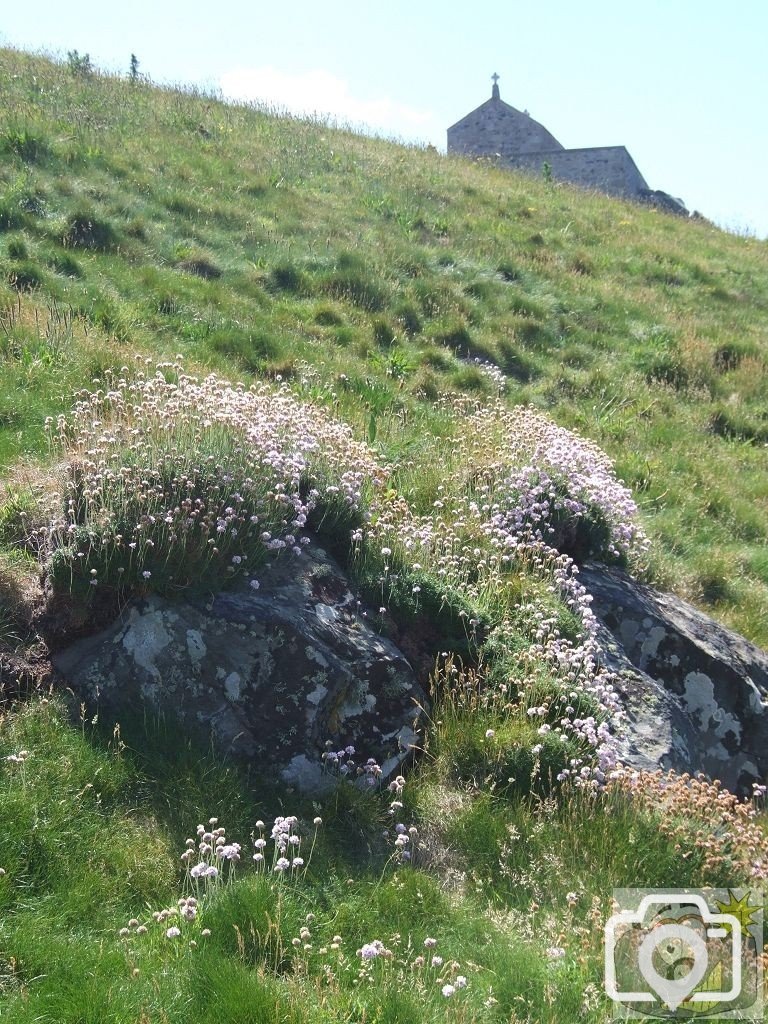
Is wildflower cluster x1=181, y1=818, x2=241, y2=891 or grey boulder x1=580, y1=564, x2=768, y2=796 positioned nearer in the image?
wildflower cluster x1=181, y1=818, x2=241, y2=891

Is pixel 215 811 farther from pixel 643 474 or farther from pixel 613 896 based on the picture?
pixel 643 474

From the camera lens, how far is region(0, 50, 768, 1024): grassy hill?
170 inches

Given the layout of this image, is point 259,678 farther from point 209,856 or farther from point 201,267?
point 201,267

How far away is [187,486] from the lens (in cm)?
641

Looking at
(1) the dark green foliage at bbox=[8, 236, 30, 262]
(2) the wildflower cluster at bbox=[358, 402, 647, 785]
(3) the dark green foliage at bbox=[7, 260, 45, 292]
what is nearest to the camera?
(2) the wildflower cluster at bbox=[358, 402, 647, 785]

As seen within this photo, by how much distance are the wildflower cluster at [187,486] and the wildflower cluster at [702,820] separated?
2735mm

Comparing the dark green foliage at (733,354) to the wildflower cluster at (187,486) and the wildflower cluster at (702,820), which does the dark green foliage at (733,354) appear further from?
the wildflower cluster at (702,820)

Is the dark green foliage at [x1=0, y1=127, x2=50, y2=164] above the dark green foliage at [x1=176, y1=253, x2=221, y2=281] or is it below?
above

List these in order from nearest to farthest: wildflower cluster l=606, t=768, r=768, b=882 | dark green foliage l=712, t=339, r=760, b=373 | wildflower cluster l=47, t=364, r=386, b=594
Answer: wildflower cluster l=606, t=768, r=768, b=882, wildflower cluster l=47, t=364, r=386, b=594, dark green foliage l=712, t=339, r=760, b=373

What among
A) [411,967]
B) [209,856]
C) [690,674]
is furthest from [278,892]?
[690,674]

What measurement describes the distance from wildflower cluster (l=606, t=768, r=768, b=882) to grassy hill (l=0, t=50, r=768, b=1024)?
0.08 feet

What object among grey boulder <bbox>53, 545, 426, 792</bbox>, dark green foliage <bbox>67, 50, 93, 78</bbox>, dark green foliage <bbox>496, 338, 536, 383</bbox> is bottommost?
grey boulder <bbox>53, 545, 426, 792</bbox>

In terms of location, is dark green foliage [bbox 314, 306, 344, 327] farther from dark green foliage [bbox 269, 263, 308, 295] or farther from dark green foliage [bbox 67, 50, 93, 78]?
dark green foliage [bbox 67, 50, 93, 78]

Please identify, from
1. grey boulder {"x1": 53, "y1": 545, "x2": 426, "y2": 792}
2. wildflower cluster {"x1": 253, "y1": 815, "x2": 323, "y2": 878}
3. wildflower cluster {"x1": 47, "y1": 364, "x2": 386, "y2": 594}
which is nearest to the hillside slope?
wildflower cluster {"x1": 47, "y1": 364, "x2": 386, "y2": 594}
